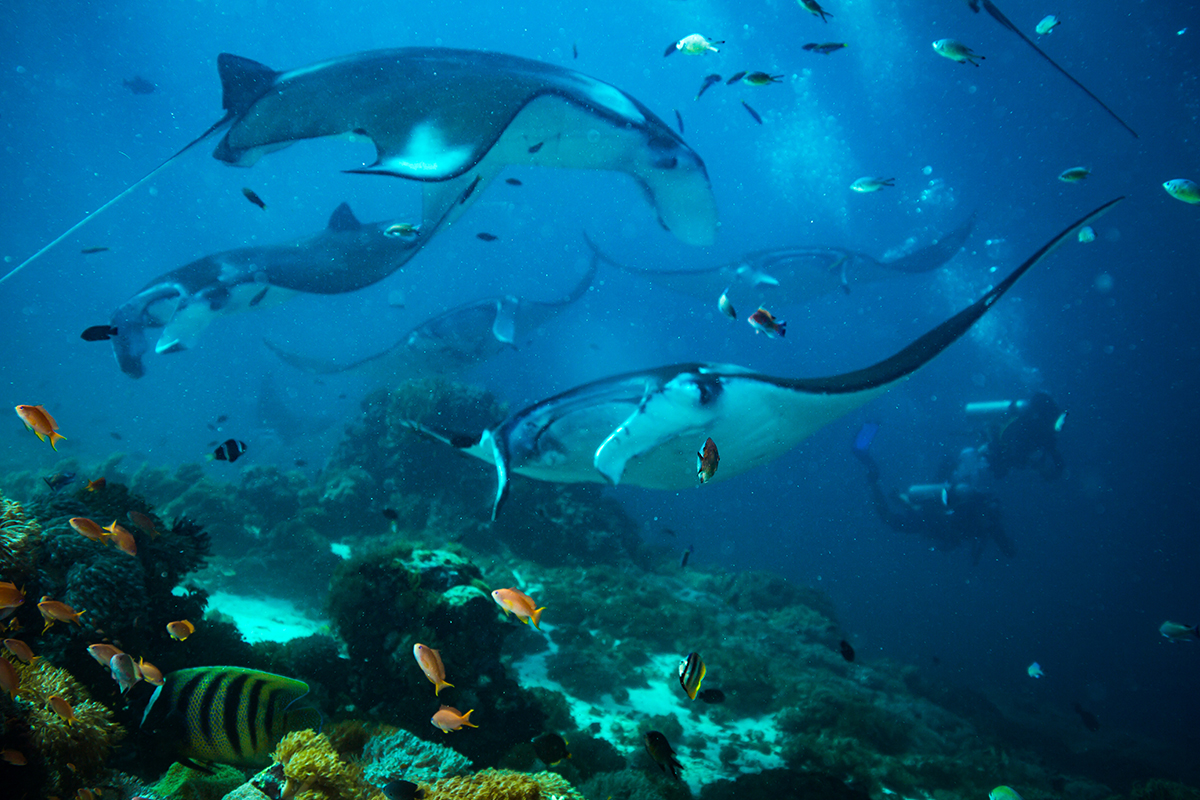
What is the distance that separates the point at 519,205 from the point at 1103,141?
3747 centimetres

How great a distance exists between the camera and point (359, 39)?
35.5m

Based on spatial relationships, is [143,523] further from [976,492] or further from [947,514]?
[976,492]

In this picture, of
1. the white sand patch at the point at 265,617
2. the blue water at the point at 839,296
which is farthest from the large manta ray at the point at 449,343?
the white sand patch at the point at 265,617

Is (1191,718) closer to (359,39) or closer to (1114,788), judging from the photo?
(1114,788)

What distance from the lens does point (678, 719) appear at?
4.66 metres

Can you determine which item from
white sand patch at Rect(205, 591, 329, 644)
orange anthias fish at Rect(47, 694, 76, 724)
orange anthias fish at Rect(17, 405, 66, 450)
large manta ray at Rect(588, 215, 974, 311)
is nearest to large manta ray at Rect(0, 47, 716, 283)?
orange anthias fish at Rect(17, 405, 66, 450)

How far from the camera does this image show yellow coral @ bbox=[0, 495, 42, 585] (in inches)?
105

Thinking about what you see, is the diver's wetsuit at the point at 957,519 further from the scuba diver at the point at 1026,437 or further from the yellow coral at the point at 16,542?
the yellow coral at the point at 16,542

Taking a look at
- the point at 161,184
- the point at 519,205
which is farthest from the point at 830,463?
the point at 161,184

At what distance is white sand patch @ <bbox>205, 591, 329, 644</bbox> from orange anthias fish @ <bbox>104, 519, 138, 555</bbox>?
2.26m

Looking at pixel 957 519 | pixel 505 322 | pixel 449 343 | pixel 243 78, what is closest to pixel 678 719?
pixel 243 78

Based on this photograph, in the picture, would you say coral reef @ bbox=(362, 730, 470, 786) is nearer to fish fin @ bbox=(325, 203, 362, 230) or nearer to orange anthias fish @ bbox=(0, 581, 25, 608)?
orange anthias fish @ bbox=(0, 581, 25, 608)

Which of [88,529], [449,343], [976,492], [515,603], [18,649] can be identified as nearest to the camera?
[18,649]

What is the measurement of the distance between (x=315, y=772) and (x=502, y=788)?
0.85m
